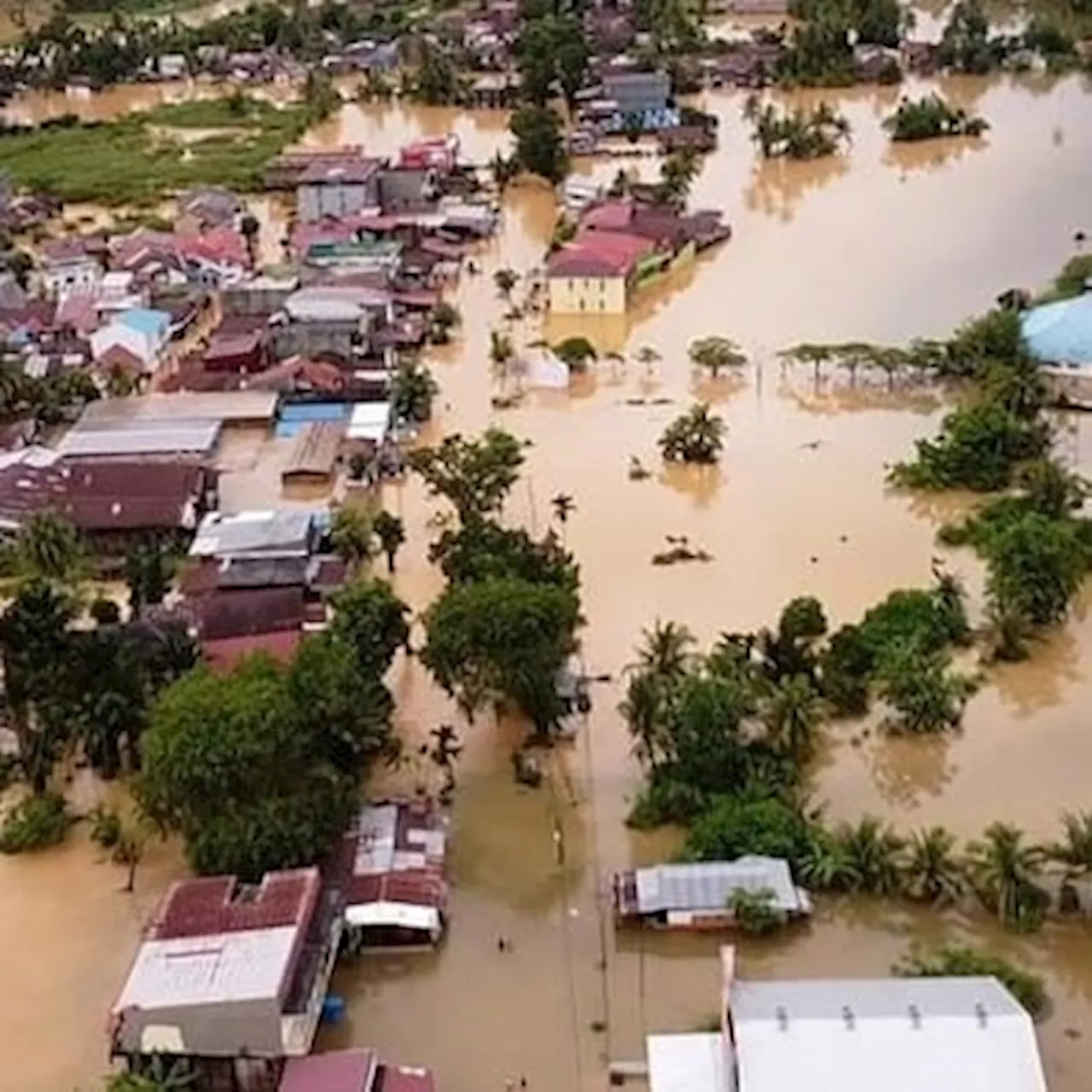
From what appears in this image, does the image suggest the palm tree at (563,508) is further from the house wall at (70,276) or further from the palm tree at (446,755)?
the house wall at (70,276)

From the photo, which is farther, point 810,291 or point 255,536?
point 810,291

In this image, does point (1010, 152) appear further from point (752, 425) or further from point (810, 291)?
point (752, 425)

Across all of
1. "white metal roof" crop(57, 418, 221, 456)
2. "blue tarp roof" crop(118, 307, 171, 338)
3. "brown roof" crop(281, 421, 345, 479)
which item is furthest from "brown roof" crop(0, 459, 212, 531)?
"blue tarp roof" crop(118, 307, 171, 338)

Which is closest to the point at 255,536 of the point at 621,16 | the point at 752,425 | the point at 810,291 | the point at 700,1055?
the point at 752,425

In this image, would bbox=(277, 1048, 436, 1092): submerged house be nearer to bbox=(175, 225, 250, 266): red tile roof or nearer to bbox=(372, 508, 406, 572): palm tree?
bbox=(372, 508, 406, 572): palm tree

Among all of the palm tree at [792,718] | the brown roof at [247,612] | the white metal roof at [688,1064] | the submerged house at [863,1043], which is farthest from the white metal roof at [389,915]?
the brown roof at [247,612]
